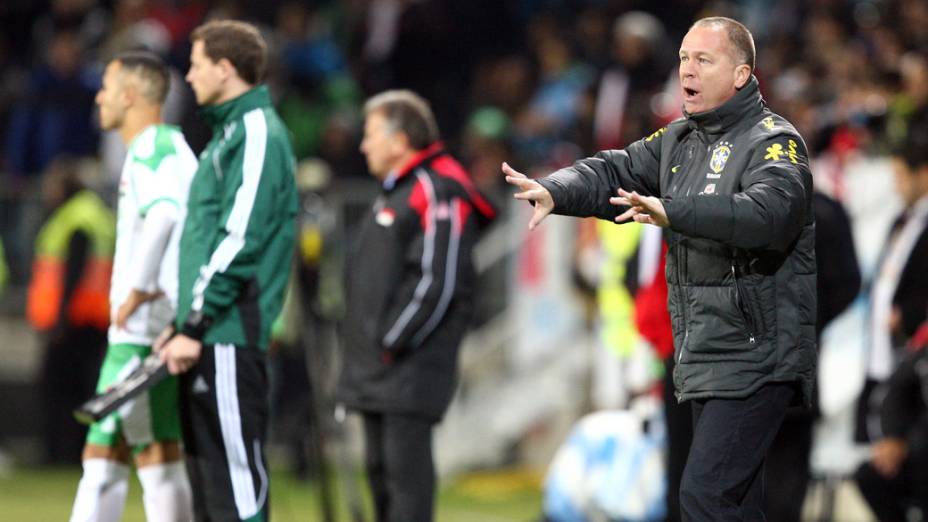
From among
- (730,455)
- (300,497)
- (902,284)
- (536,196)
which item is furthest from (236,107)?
(300,497)

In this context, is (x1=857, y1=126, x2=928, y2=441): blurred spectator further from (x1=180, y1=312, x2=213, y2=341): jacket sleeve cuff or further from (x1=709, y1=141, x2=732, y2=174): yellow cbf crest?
(x1=180, y1=312, x2=213, y2=341): jacket sleeve cuff

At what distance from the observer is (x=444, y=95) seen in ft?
53.4

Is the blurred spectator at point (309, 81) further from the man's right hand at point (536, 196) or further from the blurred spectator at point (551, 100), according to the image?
the man's right hand at point (536, 196)

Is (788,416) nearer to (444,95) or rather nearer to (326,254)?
(326,254)

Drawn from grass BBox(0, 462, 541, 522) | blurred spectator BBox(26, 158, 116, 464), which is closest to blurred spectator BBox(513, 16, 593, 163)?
grass BBox(0, 462, 541, 522)

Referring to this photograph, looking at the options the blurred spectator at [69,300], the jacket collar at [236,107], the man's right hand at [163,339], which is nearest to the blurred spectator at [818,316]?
the jacket collar at [236,107]

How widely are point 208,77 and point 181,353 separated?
120cm

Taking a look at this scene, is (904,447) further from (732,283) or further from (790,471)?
(732,283)

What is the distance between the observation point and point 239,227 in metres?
6.37

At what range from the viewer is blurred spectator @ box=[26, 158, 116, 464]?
513 inches

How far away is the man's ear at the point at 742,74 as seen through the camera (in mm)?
5480

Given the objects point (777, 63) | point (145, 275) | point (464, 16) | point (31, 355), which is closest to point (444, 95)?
point (464, 16)

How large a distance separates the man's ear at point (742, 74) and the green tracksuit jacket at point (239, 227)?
6.76ft

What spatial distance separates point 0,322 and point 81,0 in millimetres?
3563
